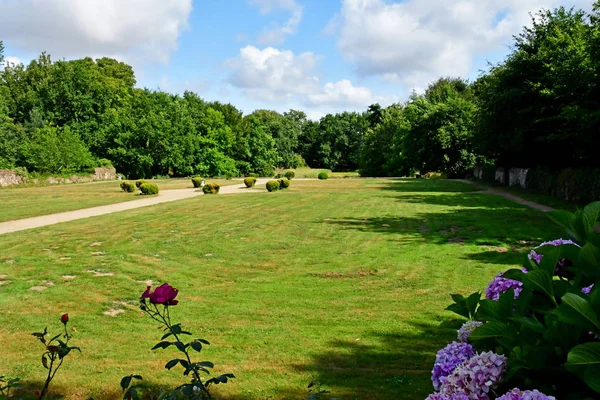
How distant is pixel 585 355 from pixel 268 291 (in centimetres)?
736

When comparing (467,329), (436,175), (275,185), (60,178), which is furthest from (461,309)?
(436,175)

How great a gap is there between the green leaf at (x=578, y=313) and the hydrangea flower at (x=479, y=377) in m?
0.25

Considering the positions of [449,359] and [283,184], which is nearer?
[449,359]

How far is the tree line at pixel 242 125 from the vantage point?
2603cm

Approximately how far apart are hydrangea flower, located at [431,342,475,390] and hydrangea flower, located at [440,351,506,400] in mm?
172

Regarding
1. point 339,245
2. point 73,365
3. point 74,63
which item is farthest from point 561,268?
point 74,63

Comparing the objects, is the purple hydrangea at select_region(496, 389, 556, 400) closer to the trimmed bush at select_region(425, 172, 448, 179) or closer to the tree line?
the tree line

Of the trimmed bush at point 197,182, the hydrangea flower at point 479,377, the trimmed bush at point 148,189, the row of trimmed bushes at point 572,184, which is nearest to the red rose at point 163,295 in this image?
the hydrangea flower at point 479,377

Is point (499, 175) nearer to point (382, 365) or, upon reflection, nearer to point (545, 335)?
point (382, 365)

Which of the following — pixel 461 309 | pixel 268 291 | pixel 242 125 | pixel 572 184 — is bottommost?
pixel 268 291

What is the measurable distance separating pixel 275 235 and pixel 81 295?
6.87 metres

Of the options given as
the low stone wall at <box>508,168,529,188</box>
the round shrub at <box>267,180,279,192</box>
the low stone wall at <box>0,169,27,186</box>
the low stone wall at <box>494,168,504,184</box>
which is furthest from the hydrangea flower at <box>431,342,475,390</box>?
the low stone wall at <box>0,169,27,186</box>

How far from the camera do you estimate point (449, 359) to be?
1.58 metres

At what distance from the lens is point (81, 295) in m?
7.73
